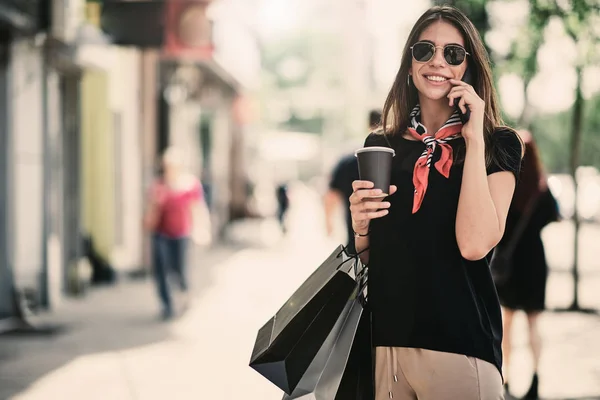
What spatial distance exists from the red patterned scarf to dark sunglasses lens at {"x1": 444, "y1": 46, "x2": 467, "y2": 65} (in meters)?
0.15

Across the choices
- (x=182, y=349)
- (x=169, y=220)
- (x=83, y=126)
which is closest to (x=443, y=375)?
(x=182, y=349)

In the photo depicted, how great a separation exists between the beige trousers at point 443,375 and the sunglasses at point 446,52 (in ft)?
2.71

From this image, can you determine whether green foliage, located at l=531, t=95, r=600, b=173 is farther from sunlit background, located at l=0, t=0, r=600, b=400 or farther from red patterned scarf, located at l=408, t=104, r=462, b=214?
red patterned scarf, located at l=408, t=104, r=462, b=214

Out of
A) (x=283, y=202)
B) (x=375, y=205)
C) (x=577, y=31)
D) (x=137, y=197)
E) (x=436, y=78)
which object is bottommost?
(x=283, y=202)

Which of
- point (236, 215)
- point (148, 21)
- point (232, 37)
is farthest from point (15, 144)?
point (236, 215)

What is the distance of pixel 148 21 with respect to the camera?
10.4 m

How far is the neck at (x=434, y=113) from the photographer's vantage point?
2514 mm

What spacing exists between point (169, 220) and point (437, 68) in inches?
298

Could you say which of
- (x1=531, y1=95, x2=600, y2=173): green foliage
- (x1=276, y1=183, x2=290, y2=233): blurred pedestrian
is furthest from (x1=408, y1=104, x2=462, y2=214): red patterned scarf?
(x1=276, y1=183, x2=290, y2=233): blurred pedestrian

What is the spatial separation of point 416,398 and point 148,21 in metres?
8.75

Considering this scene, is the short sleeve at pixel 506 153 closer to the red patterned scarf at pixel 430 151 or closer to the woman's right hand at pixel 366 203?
the red patterned scarf at pixel 430 151

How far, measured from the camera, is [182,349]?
7754 millimetres

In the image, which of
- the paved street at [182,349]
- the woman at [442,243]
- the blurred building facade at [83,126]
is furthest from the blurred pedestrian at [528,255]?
the blurred building facade at [83,126]

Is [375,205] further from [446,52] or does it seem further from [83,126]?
[83,126]
